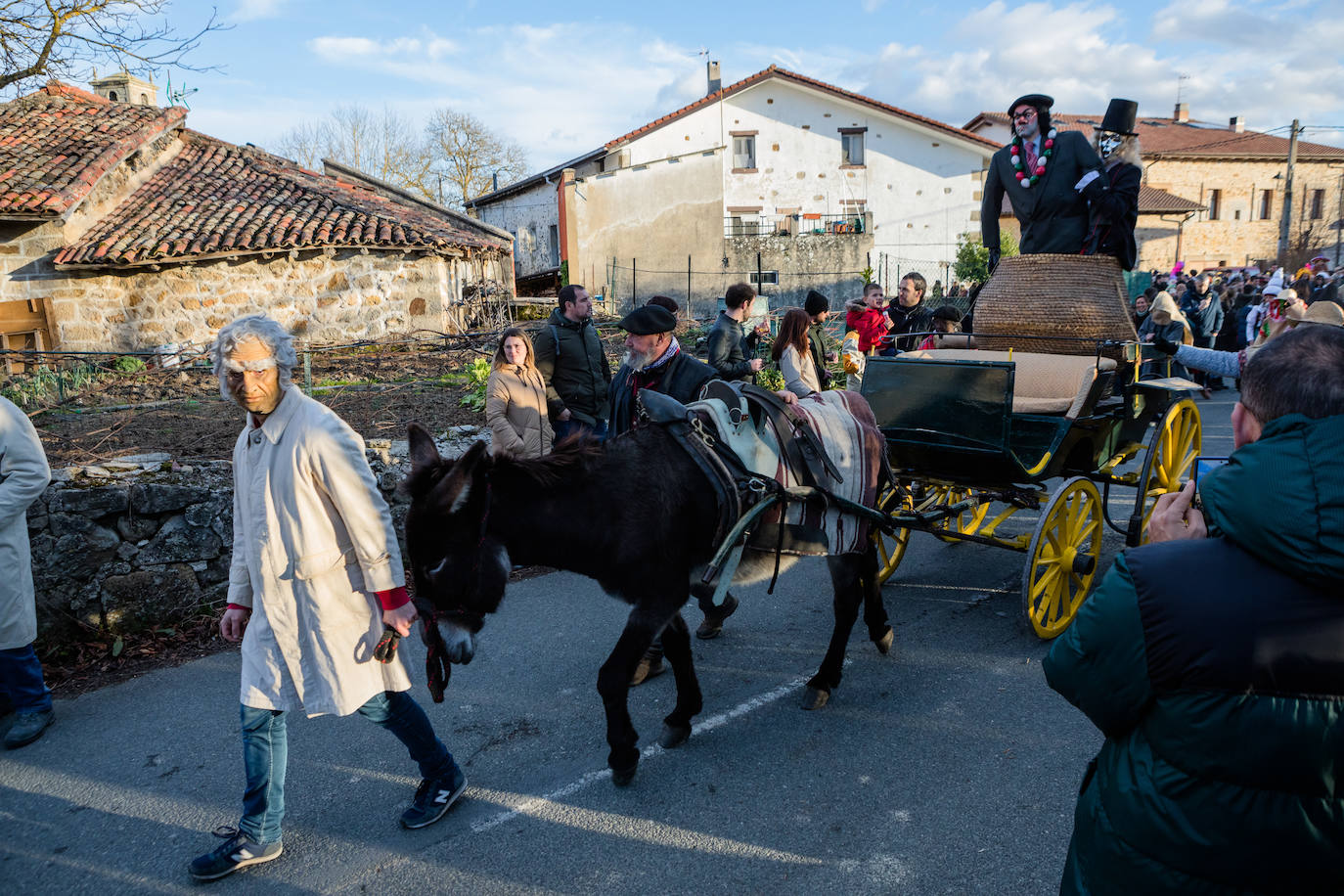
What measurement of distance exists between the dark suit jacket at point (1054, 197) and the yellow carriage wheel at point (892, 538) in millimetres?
2379

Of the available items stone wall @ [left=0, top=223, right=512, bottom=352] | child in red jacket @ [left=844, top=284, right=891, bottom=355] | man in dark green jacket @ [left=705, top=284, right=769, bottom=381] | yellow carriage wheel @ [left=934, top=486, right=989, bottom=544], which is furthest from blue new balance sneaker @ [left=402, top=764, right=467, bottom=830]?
stone wall @ [left=0, top=223, right=512, bottom=352]

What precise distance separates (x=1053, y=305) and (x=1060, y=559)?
194 cm

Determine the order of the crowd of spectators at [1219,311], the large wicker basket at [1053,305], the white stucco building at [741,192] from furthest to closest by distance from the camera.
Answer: the white stucco building at [741,192], the crowd of spectators at [1219,311], the large wicker basket at [1053,305]

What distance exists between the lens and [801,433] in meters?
3.94

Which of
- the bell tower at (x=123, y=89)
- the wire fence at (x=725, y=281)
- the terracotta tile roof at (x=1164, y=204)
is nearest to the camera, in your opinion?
the bell tower at (x=123, y=89)

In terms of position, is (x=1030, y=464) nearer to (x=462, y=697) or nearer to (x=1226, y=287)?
(x=462, y=697)

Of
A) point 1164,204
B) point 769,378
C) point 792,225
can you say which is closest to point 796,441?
point 769,378

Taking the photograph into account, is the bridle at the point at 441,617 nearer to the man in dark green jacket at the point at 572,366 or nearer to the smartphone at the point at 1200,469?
the smartphone at the point at 1200,469

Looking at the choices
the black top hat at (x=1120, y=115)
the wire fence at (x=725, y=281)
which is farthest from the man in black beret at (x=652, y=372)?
the wire fence at (x=725, y=281)

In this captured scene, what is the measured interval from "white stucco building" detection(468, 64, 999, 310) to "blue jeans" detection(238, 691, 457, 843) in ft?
81.8

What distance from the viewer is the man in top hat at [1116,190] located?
5547 millimetres

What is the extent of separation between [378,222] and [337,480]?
47.1 feet

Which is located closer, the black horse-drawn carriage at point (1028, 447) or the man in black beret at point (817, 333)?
the black horse-drawn carriage at point (1028, 447)

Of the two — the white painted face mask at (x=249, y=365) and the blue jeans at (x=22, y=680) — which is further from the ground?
the white painted face mask at (x=249, y=365)
